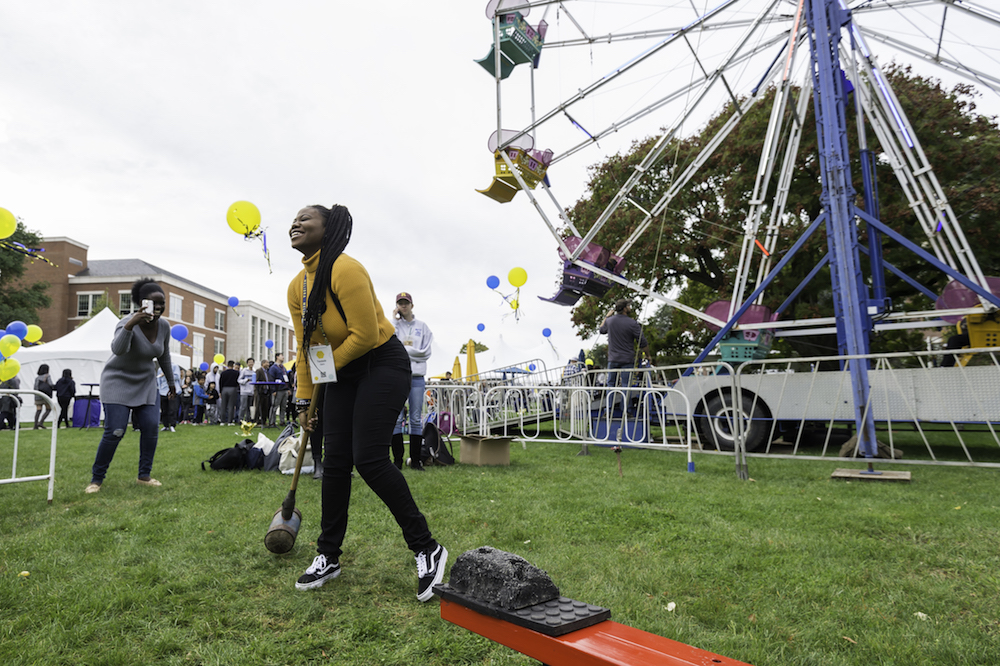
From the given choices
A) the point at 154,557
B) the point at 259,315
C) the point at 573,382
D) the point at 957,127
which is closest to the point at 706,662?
the point at 154,557

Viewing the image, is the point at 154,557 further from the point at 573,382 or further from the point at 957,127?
the point at 957,127

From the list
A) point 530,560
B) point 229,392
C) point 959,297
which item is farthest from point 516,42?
point 229,392

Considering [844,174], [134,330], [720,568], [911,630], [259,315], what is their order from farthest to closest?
[259,315], [844,174], [134,330], [720,568], [911,630]

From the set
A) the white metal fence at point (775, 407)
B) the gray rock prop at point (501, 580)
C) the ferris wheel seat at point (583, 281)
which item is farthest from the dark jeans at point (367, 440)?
the ferris wheel seat at point (583, 281)

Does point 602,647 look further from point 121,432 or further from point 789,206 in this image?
point 789,206

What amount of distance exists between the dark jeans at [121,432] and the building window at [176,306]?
173 ft

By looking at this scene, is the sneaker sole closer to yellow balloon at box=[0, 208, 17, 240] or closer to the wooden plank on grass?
the wooden plank on grass

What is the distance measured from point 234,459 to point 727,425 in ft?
22.6

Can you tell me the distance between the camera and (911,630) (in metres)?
2.31

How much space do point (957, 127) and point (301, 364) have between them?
14434mm

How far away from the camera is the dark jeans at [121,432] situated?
5.24 meters

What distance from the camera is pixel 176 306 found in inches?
2092

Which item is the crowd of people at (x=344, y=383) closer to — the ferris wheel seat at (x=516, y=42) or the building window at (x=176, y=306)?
the ferris wheel seat at (x=516, y=42)

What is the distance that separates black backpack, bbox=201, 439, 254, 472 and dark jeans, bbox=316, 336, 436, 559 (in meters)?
4.23
